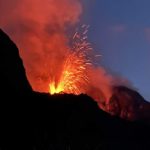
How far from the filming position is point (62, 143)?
375 ft

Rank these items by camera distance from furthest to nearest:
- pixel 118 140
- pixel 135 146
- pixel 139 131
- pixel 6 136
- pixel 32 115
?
pixel 139 131 → pixel 135 146 → pixel 118 140 → pixel 32 115 → pixel 6 136

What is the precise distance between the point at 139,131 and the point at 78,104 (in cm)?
5332

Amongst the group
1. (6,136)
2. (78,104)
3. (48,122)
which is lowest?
(6,136)

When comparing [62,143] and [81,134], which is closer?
[62,143]

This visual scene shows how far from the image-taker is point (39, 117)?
4729 inches

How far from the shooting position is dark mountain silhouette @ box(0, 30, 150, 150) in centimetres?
10612

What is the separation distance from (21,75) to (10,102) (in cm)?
2066

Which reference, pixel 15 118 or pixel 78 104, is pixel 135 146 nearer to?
pixel 78 104

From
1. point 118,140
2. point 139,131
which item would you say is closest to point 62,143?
point 118,140

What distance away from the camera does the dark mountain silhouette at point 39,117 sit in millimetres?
106125

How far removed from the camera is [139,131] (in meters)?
189

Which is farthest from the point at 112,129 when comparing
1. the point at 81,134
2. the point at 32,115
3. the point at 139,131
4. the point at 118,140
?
the point at 32,115

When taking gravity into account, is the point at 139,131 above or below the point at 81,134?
above

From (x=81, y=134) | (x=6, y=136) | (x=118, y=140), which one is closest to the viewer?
(x=6, y=136)
